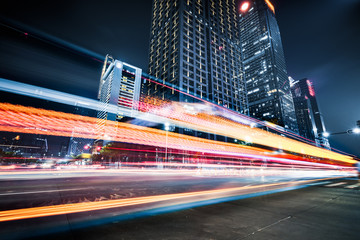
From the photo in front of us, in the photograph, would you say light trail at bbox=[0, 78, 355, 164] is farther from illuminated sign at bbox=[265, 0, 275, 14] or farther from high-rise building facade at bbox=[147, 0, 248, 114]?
illuminated sign at bbox=[265, 0, 275, 14]

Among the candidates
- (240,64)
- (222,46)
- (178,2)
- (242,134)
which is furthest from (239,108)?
(178,2)

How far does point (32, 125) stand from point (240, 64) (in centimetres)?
10016

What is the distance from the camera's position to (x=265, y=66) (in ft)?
460

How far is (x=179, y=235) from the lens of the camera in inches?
119

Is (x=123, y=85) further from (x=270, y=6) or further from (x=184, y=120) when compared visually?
(x=270, y=6)

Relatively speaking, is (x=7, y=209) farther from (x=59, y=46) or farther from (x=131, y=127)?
(x=59, y=46)

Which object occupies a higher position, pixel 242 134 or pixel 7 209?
pixel 242 134

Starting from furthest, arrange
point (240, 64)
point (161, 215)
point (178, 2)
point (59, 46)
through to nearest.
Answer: point (240, 64), point (178, 2), point (59, 46), point (161, 215)

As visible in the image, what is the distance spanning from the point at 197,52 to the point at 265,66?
10214cm

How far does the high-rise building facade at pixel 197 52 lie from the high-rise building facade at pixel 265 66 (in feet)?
193

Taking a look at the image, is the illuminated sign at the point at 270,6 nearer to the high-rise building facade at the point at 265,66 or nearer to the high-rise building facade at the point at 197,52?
the high-rise building facade at the point at 265,66

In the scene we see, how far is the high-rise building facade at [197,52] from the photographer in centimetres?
6456

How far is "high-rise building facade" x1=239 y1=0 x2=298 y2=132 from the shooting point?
424 ft

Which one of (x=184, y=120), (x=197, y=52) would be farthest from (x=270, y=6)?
(x=184, y=120)
